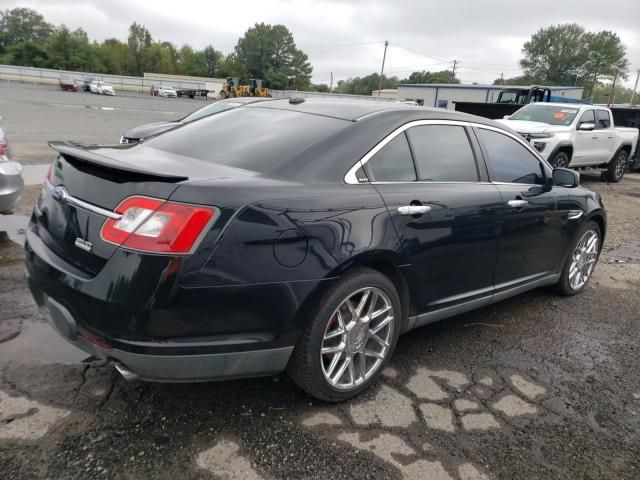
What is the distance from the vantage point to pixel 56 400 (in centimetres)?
269

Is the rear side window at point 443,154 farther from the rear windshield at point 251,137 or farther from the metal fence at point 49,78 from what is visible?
the metal fence at point 49,78

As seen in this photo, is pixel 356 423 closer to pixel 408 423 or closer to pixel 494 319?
pixel 408 423

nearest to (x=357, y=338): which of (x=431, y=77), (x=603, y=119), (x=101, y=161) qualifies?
(x=101, y=161)

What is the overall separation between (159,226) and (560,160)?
35.3 ft

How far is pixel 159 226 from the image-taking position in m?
2.18

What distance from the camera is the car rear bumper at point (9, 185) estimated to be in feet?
15.3

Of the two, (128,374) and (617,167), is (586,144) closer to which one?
(617,167)

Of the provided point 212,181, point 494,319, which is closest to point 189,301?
point 212,181

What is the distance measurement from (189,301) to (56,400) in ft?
3.63

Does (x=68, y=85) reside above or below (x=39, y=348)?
below

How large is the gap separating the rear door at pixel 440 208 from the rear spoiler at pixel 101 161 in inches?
43.9

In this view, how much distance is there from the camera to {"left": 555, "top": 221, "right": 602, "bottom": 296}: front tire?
4.61 metres

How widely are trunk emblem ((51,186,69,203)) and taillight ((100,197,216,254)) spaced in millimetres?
477

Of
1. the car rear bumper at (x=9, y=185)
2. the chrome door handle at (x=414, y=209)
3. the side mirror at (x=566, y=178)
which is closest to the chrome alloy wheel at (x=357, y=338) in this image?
the chrome door handle at (x=414, y=209)
